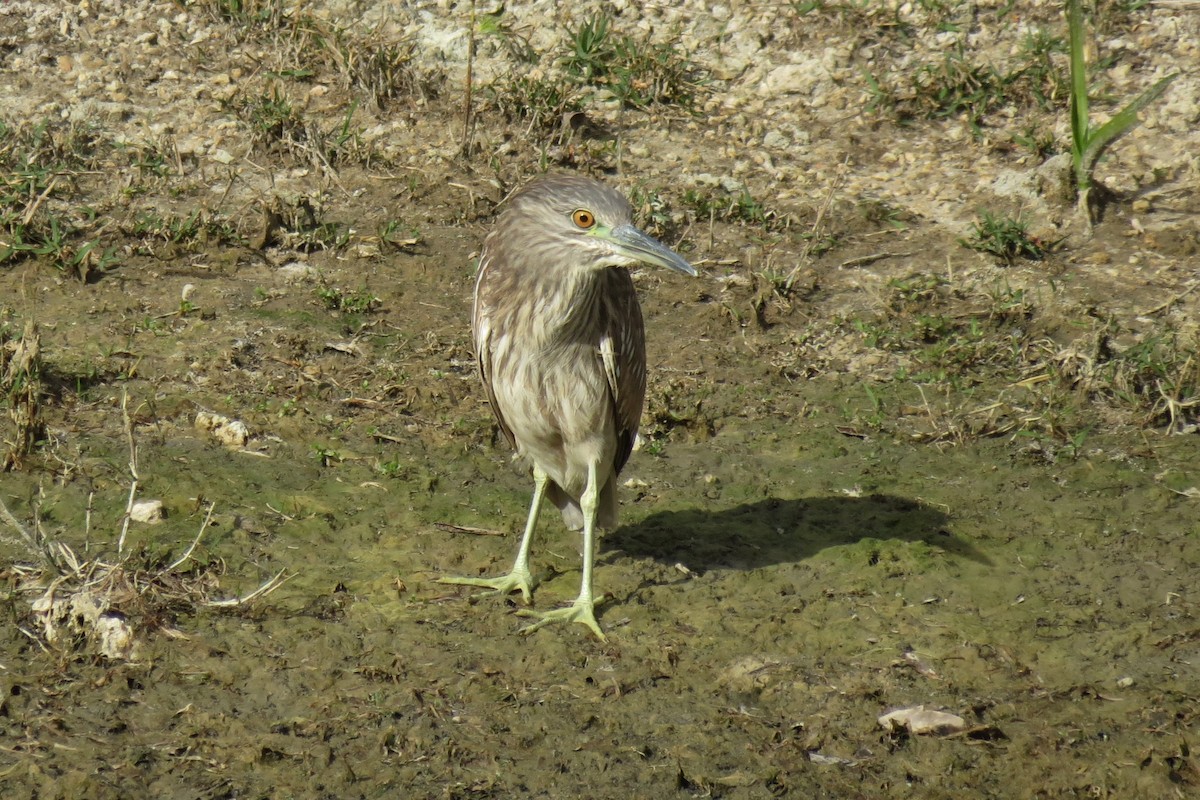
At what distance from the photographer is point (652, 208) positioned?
771 cm

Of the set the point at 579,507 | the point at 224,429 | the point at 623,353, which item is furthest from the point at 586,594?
the point at 224,429

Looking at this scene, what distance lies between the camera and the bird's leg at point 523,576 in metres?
5.14

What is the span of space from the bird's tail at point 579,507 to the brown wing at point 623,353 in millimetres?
106

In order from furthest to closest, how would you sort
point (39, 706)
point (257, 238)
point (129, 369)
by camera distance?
point (257, 238) < point (129, 369) < point (39, 706)

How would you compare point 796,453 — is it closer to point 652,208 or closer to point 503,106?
point 652,208

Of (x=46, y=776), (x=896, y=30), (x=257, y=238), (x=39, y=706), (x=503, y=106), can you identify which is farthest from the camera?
(x=896, y=30)

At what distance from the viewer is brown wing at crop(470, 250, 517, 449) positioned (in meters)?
5.09

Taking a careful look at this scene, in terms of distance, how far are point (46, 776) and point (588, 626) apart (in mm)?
1858

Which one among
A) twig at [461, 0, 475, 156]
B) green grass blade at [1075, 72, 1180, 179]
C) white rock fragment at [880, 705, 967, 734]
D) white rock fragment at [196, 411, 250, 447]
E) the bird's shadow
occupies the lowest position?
white rock fragment at [196, 411, 250, 447]

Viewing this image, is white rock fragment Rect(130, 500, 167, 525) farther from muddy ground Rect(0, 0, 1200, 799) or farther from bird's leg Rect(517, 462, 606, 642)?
bird's leg Rect(517, 462, 606, 642)

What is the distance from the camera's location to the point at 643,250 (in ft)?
15.1

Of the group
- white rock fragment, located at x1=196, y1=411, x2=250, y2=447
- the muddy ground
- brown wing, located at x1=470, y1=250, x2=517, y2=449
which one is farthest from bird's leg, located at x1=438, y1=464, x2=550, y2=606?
white rock fragment, located at x1=196, y1=411, x2=250, y2=447

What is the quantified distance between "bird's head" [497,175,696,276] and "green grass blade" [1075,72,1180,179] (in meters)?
3.49

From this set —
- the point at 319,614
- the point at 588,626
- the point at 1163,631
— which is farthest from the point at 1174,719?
the point at 319,614
